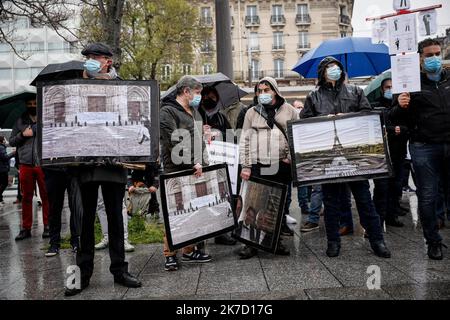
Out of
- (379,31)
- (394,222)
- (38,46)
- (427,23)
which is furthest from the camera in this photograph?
(38,46)

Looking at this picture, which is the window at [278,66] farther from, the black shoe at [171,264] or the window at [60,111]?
the window at [60,111]

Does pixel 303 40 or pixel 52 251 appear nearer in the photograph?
pixel 52 251

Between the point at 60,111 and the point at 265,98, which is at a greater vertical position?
the point at 265,98

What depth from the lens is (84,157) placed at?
4176mm

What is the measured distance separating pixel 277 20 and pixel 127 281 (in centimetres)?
5563

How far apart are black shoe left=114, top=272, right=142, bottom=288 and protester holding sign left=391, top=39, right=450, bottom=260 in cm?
314

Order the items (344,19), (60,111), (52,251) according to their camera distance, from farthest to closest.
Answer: (344,19), (52,251), (60,111)

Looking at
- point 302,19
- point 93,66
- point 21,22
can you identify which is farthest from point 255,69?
point 93,66

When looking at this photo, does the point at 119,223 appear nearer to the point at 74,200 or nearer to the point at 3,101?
the point at 74,200

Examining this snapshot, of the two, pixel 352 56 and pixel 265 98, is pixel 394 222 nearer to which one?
pixel 265 98

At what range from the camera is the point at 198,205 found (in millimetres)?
5062

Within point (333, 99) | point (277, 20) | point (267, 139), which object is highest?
point (277, 20)

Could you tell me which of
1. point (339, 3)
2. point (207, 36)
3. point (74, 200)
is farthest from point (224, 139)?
point (339, 3)

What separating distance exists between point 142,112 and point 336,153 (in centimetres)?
217
